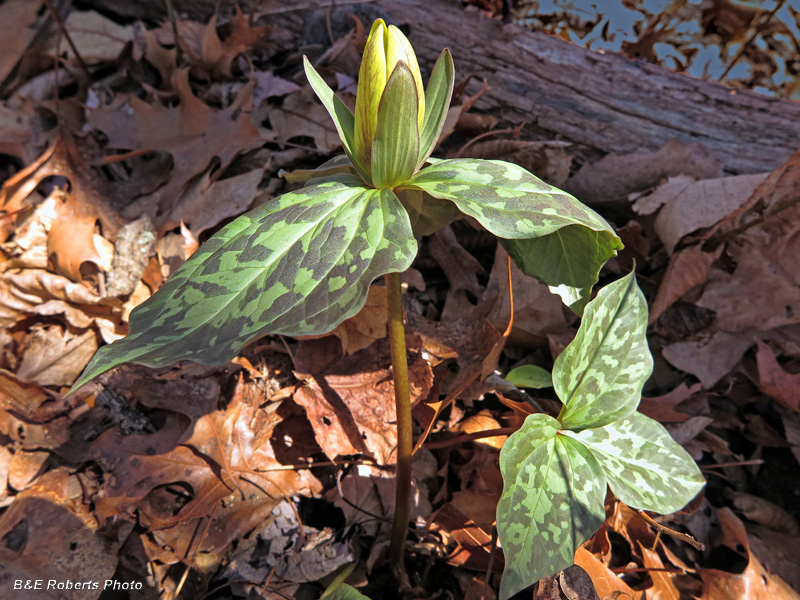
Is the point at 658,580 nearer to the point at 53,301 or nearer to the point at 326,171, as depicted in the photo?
the point at 326,171

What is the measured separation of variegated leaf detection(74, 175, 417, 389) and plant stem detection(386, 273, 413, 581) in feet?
0.46

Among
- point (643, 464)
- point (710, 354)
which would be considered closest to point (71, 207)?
point (643, 464)

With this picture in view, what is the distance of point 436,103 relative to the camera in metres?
0.93

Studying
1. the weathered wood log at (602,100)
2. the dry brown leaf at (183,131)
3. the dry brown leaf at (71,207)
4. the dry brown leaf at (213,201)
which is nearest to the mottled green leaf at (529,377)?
the weathered wood log at (602,100)

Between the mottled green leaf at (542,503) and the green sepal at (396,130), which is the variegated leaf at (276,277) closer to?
the green sepal at (396,130)

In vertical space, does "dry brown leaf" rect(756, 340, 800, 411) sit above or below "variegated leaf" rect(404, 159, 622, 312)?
below

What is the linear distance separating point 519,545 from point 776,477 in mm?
1159

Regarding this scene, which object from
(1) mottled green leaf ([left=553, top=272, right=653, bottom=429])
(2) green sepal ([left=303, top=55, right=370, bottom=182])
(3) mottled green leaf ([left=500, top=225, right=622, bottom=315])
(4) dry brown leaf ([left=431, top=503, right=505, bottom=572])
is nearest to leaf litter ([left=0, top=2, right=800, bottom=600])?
(4) dry brown leaf ([left=431, top=503, right=505, bottom=572])

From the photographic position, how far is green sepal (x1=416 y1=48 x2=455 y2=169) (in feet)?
3.01

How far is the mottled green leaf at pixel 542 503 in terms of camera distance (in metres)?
0.83

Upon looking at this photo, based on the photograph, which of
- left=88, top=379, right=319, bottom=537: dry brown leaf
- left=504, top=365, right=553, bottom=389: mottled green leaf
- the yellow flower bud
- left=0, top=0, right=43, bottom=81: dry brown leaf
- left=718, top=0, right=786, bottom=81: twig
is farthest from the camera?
left=718, top=0, right=786, bottom=81: twig

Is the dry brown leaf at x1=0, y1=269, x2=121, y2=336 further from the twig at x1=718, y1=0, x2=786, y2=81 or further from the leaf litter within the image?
the twig at x1=718, y1=0, x2=786, y2=81

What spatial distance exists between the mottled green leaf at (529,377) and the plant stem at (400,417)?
0.47m

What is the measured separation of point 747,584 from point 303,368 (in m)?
1.27
